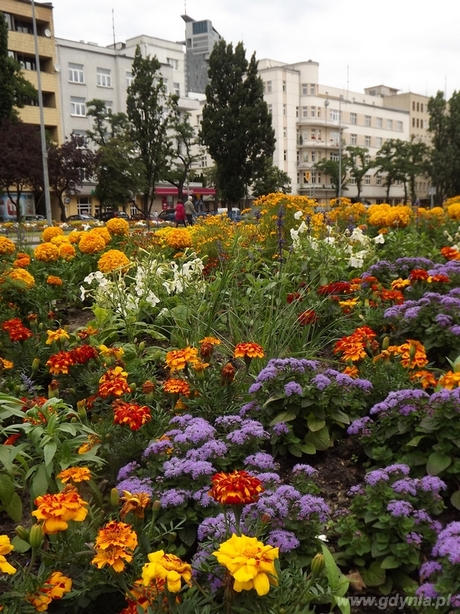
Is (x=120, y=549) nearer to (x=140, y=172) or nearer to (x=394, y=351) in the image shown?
(x=394, y=351)

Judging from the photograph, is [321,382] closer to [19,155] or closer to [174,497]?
[174,497]

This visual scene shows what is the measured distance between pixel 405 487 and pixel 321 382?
28.4 inches

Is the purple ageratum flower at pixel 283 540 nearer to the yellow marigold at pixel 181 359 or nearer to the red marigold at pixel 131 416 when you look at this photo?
the red marigold at pixel 131 416

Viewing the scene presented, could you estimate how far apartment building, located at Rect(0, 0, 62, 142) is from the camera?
1384 inches

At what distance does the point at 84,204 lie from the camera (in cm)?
4122

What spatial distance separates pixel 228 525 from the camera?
1638 millimetres

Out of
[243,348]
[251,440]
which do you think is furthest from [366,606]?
[243,348]

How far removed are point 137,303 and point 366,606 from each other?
3.02m

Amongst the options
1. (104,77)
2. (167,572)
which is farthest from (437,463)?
(104,77)

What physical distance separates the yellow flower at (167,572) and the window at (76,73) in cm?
4521

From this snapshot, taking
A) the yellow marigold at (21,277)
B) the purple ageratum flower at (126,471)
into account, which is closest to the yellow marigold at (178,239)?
the yellow marigold at (21,277)

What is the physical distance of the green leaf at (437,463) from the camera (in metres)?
2.02

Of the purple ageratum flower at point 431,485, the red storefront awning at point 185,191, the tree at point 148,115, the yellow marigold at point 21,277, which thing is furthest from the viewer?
the red storefront awning at point 185,191

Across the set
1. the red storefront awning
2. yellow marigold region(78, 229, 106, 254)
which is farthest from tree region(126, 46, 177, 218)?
yellow marigold region(78, 229, 106, 254)
